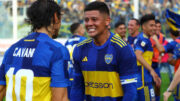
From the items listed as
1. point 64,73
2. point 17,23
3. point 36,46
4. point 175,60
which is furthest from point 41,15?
point 17,23

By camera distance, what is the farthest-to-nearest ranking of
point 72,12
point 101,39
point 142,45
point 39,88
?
point 72,12 < point 142,45 < point 101,39 < point 39,88

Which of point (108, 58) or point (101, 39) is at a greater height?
point (101, 39)

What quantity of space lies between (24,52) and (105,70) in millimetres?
1014

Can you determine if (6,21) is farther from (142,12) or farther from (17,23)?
(142,12)

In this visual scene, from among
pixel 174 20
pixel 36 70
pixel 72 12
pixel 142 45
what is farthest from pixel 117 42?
pixel 72 12

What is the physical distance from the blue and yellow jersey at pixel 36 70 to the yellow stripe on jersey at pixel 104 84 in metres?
0.77

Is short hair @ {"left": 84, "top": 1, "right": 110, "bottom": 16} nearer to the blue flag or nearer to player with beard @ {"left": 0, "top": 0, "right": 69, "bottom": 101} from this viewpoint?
player with beard @ {"left": 0, "top": 0, "right": 69, "bottom": 101}

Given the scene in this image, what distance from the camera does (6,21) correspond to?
16.5 metres

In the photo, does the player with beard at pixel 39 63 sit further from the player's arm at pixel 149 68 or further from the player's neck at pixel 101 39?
the player's arm at pixel 149 68

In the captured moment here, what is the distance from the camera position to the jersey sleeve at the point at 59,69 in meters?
3.08

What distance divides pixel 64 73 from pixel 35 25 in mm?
509

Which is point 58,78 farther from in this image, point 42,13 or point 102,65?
point 102,65

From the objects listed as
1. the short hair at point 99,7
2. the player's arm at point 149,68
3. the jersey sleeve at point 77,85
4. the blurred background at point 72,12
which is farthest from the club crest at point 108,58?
the blurred background at point 72,12

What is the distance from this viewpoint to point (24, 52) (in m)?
3.19
